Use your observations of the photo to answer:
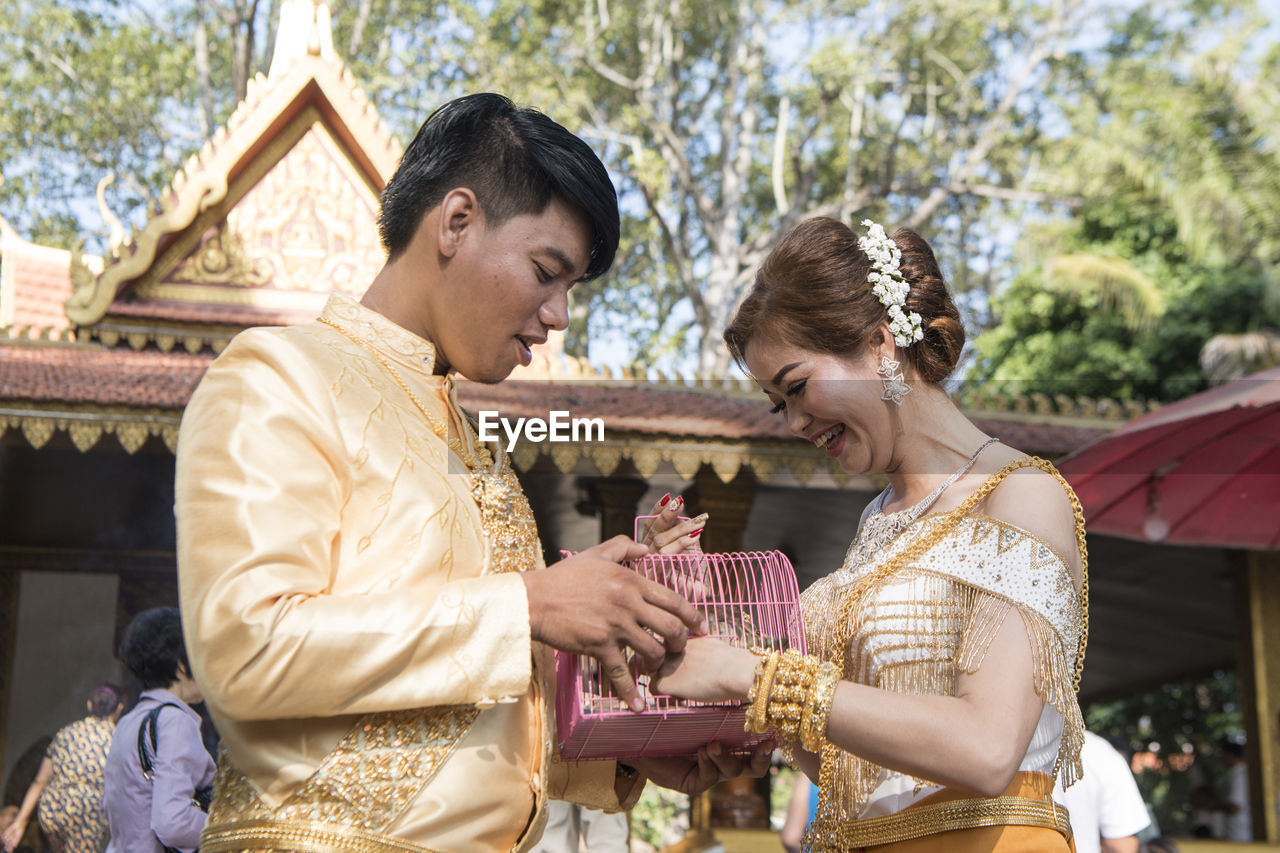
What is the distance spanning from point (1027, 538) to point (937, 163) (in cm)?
1853

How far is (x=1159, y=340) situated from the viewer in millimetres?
16594

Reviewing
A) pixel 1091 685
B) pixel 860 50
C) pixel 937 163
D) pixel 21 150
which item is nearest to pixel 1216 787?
pixel 1091 685

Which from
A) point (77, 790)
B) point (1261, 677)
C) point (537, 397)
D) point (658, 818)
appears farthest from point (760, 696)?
point (658, 818)

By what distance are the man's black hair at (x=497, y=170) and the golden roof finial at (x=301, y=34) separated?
21.9 ft

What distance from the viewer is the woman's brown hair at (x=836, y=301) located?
2146 millimetres

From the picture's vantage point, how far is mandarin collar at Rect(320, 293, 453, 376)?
1.77m

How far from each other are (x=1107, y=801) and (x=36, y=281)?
7778mm

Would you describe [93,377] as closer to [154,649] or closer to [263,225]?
[263,225]

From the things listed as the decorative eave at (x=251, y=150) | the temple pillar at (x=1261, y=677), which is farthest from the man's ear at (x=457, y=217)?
the temple pillar at (x=1261, y=677)

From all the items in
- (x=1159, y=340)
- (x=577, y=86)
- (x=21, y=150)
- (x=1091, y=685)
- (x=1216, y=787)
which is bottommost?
(x=1216, y=787)

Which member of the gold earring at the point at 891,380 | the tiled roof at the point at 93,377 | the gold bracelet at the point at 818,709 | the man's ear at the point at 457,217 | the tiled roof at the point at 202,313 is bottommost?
the gold bracelet at the point at 818,709

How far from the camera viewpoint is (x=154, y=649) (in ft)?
12.6

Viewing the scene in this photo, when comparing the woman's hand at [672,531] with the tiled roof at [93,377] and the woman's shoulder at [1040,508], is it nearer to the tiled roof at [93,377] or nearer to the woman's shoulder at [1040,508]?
the woman's shoulder at [1040,508]

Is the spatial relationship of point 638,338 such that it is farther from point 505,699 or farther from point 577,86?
point 505,699
